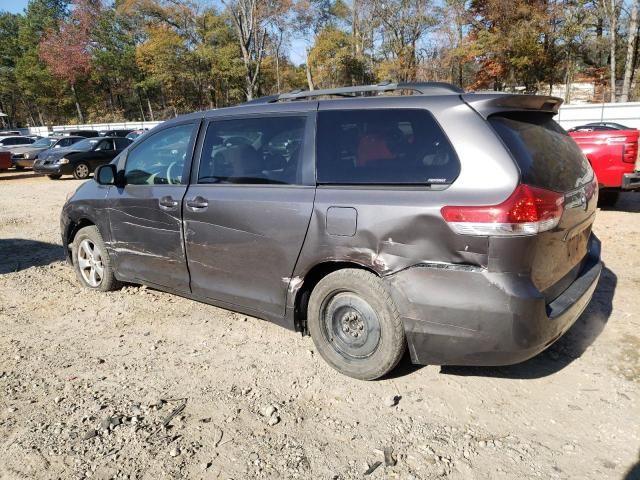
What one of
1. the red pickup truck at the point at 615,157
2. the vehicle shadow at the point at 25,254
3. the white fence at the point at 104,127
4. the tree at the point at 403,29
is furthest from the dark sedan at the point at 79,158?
the tree at the point at 403,29

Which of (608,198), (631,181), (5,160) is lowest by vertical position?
(608,198)

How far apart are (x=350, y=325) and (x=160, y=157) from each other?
7.57 ft

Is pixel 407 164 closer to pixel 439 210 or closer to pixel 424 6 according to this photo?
pixel 439 210

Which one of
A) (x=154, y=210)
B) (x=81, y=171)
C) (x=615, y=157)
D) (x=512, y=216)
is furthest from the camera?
(x=81, y=171)

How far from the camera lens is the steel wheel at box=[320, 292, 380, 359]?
3023 mm

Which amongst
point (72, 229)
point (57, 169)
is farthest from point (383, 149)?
point (57, 169)

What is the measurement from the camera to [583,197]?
3.04m

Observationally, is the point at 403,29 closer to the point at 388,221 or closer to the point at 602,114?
the point at 602,114

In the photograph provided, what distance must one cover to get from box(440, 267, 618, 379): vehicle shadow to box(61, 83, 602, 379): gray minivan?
0.51 metres

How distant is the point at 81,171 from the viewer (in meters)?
16.8

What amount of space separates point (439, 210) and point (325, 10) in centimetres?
4717

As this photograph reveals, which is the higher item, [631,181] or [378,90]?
[378,90]

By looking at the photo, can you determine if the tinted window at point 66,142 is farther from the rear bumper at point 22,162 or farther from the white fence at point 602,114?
the white fence at point 602,114

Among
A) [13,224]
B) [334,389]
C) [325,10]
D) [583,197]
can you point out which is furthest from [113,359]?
[325,10]
